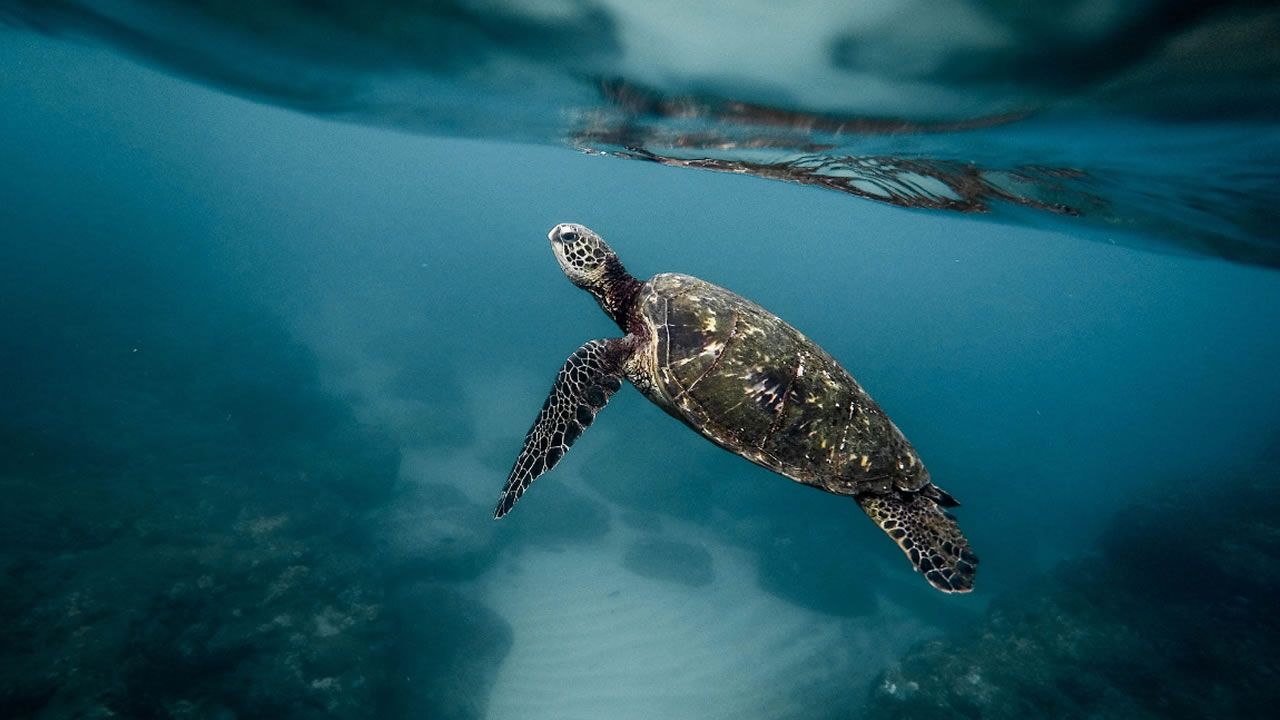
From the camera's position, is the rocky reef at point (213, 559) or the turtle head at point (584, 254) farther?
the rocky reef at point (213, 559)

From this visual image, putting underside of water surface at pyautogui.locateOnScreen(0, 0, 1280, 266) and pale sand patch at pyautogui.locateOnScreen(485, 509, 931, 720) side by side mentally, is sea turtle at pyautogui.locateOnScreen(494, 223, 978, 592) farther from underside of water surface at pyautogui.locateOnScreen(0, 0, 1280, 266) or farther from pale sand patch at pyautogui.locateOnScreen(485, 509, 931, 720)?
pale sand patch at pyautogui.locateOnScreen(485, 509, 931, 720)

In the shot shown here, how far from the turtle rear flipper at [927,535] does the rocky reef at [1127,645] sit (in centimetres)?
764

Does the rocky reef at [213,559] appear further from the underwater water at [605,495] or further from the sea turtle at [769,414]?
the sea turtle at [769,414]

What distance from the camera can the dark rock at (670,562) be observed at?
13852 mm

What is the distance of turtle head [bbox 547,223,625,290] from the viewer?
231 inches

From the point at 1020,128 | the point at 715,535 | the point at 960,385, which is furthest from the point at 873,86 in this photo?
the point at 960,385

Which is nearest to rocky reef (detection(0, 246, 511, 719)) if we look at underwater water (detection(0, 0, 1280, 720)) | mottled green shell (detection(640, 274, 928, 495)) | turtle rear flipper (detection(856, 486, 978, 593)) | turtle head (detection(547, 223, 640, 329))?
underwater water (detection(0, 0, 1280, 720))

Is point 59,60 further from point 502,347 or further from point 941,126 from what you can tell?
point 941,126

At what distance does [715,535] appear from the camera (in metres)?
15.8

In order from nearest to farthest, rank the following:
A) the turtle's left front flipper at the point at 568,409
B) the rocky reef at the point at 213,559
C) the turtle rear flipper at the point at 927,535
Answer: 1. the turtle rear flipper at the point at 927,535
2. the turtle's left front flipper at the point at 568,409
3. the rocky reef at the point at 213,559

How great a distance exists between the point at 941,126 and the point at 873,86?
1.92 m

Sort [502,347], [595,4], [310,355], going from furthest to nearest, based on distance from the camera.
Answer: [502,347]
[310,355]
[595,4]

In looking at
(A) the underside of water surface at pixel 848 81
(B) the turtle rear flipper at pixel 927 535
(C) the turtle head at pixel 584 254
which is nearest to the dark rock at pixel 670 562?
(B) the turtle rear flipper at pixel 927 535

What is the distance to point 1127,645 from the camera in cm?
1127
